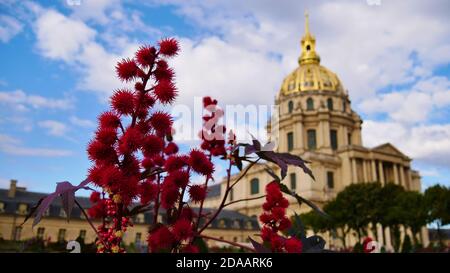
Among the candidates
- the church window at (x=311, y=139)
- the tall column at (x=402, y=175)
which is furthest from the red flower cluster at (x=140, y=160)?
the tall column at (x=402, y=175)

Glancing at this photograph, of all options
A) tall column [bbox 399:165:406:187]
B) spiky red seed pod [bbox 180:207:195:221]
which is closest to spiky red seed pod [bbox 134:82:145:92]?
spiky red seed pod [bbox 180:207:195:221]

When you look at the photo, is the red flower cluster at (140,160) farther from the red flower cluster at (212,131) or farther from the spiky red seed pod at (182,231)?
the red flower cluster at (212,131)

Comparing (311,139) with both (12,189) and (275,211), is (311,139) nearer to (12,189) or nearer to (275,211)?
(12,189)

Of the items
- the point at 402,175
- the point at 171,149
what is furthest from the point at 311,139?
the point at 171,149

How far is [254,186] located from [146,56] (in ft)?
218

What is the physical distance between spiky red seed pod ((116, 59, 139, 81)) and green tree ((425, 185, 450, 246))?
42.3 m

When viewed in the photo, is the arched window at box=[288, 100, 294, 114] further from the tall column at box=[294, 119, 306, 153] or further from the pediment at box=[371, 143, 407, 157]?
the pediment at box=[371, 143, 407, 157]

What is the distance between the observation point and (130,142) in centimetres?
206

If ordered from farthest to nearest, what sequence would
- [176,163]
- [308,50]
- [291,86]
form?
1. [308,50]
2. [291,86]
3. [176,163]

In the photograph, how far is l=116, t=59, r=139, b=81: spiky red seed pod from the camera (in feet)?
7.86

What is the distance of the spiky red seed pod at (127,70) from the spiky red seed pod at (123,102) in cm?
14

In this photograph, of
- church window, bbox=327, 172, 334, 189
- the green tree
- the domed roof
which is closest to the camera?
the green tree

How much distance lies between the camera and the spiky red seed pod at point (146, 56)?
241 cm
